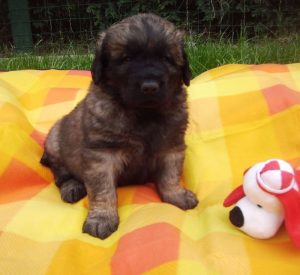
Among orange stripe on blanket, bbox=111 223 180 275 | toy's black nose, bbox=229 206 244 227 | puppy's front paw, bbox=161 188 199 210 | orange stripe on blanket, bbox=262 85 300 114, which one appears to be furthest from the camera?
orange stripe on blanket, bbox=262 85 300 114

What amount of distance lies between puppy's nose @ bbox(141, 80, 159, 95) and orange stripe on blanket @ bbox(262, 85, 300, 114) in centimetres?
140

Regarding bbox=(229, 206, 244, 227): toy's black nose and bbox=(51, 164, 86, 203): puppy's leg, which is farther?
bbox=(51, 164, 86, 203): puppy's leg

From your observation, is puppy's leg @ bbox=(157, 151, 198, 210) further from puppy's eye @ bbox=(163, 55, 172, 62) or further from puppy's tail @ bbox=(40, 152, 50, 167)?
puppy's tail @ bbox=(40, 152, 50, 167)

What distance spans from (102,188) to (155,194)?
0.45 meters

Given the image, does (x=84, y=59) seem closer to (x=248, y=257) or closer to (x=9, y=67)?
(x=9, y=67)

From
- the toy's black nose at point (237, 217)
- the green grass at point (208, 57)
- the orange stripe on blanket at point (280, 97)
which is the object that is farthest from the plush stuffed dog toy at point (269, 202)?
the green grass at point (208, 57)

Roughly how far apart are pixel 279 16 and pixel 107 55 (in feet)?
18.9

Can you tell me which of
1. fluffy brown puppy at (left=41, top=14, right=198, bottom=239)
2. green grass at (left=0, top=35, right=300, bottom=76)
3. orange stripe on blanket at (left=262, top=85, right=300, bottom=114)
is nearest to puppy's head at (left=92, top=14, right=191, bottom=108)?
fluffy brown puppy at (left=41, top=14, right=198, bottom=239)

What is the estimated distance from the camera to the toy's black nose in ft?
9.07

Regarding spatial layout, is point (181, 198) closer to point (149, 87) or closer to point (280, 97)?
point (149, 87)

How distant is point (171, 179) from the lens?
333 cm

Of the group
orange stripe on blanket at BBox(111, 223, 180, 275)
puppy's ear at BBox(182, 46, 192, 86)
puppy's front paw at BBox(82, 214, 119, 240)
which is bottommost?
puppy's front paw at BBox(82, 214, 119, 240)

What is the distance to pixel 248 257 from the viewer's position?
2.57m

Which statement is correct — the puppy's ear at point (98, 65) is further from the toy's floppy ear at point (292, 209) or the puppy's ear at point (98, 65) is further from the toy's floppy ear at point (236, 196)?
the toy's floppy ear at point (292, 209)
